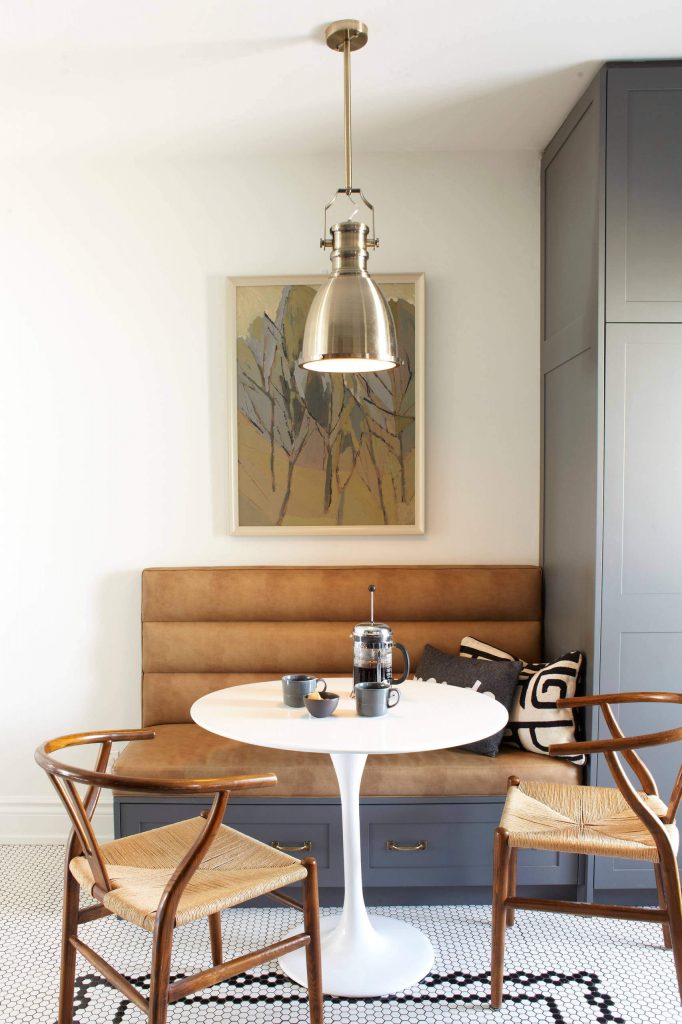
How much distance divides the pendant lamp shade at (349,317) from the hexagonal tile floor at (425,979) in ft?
5.42

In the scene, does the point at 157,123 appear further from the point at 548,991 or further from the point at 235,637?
the point at 548,991

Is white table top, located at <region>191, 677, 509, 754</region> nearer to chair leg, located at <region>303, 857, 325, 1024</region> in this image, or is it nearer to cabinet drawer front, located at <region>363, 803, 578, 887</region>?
chair leg, located at <region>303, 857, 325, 1024</region>

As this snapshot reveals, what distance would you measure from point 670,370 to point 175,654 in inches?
78.4

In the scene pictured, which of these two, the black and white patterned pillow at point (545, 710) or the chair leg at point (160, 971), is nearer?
the chair leg at point (160, 971)

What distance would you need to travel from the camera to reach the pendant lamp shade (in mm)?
1937

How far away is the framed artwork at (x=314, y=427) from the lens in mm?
3104

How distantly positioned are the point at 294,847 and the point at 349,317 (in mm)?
1644

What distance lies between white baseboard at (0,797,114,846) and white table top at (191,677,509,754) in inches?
45.7

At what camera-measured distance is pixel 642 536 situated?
2486 mm

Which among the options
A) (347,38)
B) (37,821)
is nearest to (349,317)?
(347,38)

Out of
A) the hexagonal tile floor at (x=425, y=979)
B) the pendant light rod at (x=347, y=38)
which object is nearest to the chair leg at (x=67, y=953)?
the hexagonal tile floor at (x=425, y=979)

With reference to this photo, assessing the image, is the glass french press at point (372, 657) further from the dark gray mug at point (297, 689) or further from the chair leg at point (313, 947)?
the chair leg at point (313, 947)

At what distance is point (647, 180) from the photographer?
2455 millimetres

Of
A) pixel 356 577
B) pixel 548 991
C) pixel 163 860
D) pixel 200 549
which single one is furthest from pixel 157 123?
pixel 548 991
